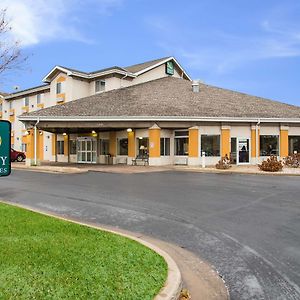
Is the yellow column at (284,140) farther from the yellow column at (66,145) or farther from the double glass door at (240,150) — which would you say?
the yellow column at (66,145)

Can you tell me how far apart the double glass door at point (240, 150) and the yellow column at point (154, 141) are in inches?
250

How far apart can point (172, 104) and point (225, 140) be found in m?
5.50

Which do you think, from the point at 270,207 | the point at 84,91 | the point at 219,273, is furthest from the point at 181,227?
the point at 84,91

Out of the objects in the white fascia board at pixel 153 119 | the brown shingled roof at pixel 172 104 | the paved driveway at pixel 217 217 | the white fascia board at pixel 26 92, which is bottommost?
the paved driveway at pixel 217 217

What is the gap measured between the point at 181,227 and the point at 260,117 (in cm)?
2374

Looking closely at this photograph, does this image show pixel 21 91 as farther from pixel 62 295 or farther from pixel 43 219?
pixel 62 295

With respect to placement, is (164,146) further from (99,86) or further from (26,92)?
(26,92)

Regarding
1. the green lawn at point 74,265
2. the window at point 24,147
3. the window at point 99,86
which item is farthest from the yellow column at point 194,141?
the window at point 24,147

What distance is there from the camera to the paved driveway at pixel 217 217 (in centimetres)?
559

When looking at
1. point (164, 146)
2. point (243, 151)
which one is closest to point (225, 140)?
point (243, 151)

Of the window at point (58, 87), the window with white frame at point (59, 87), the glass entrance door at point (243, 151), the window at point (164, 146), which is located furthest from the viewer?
the window at point (58, 87)

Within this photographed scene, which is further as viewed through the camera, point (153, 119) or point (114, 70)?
point (114, 70)

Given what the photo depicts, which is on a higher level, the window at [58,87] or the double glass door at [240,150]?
the window at [58,87]

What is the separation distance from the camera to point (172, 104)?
31.5 meters
